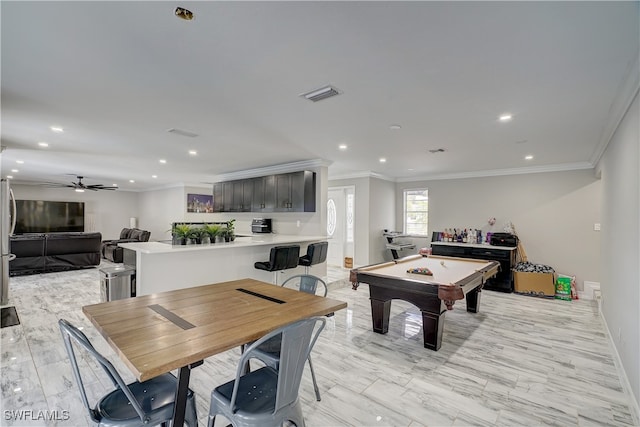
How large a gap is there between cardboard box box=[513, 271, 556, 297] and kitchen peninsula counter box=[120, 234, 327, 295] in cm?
418

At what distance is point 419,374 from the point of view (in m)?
2.76

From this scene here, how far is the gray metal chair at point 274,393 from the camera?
1447 millimetres

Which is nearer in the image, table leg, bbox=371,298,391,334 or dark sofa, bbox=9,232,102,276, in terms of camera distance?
table leg, bbox=371,298,391,334

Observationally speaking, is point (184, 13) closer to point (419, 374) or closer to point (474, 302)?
point (419, 374)

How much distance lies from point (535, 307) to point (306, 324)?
502 cm

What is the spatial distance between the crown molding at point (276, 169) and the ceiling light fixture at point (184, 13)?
395 centimetres

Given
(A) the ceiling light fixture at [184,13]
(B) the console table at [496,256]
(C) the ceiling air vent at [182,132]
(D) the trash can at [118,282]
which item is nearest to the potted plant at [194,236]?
(D) the trash can at [118,282]

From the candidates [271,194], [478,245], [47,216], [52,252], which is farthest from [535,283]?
[47,216]

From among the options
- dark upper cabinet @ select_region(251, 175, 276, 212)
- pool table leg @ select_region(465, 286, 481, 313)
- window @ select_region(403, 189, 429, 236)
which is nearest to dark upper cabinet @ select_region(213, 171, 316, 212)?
dark upper cabinet @ select_region(251, 175, 276, 212)

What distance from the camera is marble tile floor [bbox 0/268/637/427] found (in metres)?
2.21

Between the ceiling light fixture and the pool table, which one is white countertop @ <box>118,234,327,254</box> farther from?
the ceiling light fixture

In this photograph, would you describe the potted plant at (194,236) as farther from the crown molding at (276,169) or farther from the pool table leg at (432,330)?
the pool table leg at (432,330)

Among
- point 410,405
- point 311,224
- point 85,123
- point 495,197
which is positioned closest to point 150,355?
point 410,405

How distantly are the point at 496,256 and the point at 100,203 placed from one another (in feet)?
42.0
